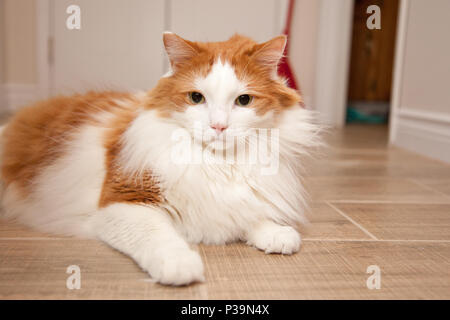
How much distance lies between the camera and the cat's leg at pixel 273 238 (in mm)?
1041

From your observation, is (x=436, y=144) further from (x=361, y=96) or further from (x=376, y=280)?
(x=361, y=96)

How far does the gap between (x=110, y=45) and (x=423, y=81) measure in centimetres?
254

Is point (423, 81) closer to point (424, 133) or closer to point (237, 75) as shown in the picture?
point (424, 133)

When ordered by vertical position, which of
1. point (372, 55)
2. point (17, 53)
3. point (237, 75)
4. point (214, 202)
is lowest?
point (214, 202)

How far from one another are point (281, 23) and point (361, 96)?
5.56 ft

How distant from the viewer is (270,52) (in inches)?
43.0

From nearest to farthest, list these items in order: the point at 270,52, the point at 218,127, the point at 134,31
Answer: the point at 218,127, the point at 270,52, the point at 134,31

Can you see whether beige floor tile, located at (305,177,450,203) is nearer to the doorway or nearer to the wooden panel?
the doorway

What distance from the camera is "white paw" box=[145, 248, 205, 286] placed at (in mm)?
835

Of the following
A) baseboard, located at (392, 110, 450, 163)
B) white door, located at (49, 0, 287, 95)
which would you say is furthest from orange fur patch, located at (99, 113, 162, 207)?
white door, located at (49, 0, 287, 95)

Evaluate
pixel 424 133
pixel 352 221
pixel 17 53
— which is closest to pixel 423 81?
pixel 424 133

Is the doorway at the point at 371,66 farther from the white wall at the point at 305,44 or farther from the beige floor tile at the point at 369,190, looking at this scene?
the beige floor tile at the point at 369,190

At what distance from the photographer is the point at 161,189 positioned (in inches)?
42.4

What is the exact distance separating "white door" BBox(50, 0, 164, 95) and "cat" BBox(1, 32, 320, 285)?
264cm
